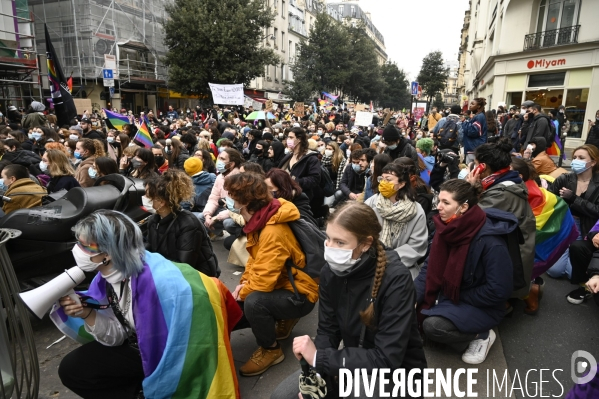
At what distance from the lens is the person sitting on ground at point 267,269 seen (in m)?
2.99

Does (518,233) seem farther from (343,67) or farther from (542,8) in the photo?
(343,67)

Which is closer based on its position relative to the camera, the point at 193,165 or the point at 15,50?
the point at 193,165

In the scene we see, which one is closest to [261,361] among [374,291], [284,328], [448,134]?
[284,328]

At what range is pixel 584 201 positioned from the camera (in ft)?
14.5

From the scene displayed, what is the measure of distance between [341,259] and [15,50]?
774 inches

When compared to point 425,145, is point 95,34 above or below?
above

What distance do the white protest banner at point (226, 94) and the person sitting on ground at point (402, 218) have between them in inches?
501

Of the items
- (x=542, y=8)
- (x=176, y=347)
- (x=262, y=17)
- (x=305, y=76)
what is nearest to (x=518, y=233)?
(x=176, y=347)

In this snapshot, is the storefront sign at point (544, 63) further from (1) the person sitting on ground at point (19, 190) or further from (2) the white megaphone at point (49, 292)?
(2) the white megaphone at point (49, 292)

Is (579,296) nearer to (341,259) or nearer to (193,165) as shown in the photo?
(341,259)

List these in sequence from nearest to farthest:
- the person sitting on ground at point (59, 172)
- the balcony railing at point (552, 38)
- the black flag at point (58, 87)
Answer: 1. the person sitting on ground at point (59, 172)
2. the black flag at point (58, 87)
3. the balcony railing at point (552, 38)

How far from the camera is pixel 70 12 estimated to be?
75.2ft

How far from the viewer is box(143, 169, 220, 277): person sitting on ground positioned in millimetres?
3330

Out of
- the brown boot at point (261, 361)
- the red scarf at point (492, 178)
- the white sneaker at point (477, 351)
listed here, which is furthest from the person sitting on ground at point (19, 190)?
the red scarf at point (492, 178)
